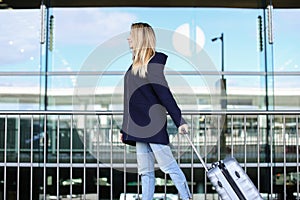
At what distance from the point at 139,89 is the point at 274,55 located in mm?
4913

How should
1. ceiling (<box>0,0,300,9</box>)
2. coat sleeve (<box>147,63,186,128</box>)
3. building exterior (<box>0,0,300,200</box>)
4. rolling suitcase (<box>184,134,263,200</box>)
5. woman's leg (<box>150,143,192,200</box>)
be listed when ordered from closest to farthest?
1. rolling suitcase (<box>184,134,263,200</box>)
2. coat sleeve (<box>147,63,186,128</box>)
3. woman's leg (<box>150,143,192,200</box>)
4. building exterior (<box>0,0,300,200</box>)
5. ceiling (<box>0,0,300,9</box>)

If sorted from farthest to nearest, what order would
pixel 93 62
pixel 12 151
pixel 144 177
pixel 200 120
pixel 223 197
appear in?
pixel 93 62
pixel 200 120
pixel 12 151
pixel 144 177
pixel 223 197

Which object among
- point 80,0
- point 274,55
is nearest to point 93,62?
point 80,0

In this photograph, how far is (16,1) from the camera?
8.34 m

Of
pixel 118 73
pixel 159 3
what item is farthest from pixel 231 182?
pixel 159 3

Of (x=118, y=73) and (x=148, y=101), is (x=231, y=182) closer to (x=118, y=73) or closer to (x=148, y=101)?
(x=148, y=101)

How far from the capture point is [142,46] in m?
3.87

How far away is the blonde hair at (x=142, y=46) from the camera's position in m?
3.86

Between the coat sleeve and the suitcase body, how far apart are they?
40 cm

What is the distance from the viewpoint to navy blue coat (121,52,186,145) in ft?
12.7

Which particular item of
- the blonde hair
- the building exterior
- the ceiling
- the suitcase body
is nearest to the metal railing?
the building exterior

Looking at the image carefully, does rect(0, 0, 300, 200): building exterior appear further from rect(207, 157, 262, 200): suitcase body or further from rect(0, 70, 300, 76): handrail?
rect(207, 157, 262, 200): suitcase body

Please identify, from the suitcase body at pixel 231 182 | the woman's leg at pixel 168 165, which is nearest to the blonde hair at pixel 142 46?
the woman's leg at pixel 168 165

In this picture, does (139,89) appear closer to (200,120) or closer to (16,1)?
(200,120)
